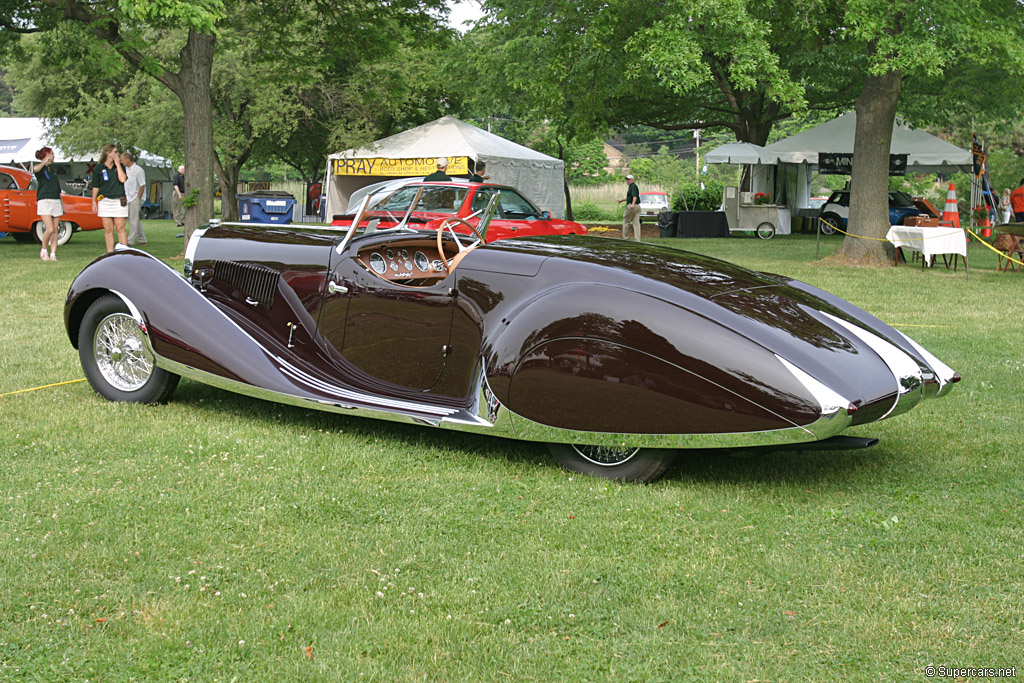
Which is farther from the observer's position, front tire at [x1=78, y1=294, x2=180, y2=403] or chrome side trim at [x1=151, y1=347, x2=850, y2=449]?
front tire at [x1=78, y1=294, x2=180, y2=403]

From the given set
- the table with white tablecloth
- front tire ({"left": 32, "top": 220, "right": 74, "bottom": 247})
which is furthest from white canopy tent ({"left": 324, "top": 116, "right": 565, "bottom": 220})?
the table with white tablecloth

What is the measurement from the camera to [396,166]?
85.8ft

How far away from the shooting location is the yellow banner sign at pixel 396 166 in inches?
970

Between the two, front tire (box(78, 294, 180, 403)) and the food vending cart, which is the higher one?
the food vending cart

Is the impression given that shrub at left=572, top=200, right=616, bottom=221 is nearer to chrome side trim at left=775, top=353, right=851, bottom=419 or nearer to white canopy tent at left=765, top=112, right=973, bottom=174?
white canopy tent at left=765, top=112, right=973, bottom=174

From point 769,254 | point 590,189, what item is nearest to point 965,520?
point 769,254

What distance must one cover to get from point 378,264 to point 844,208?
2672cm

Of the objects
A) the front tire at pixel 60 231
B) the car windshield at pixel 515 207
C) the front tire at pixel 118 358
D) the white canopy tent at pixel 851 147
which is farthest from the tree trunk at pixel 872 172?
the front tire at pixel 60 231

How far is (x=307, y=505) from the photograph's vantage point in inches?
171

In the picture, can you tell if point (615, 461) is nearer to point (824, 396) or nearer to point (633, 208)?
point (824, 396)

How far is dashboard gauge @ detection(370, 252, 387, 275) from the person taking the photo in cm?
550

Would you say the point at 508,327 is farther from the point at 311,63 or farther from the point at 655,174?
the point at 655,174

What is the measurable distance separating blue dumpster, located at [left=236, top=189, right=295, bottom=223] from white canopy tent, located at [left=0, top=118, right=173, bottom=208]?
8225mm

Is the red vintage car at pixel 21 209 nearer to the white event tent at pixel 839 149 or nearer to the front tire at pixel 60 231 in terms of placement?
the front tire at pixel 60 231
